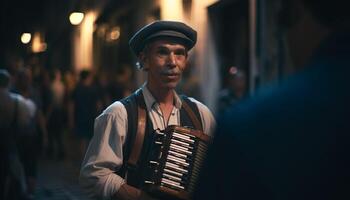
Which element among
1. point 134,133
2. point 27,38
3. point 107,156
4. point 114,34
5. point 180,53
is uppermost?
point 27,38

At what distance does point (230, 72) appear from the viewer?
1077 cm

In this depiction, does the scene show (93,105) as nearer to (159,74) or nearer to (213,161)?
(159,74)

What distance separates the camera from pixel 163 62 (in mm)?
3342

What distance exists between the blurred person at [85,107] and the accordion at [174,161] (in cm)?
837

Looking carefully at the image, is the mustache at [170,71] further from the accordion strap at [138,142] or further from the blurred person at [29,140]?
the blurred person at [29,140]

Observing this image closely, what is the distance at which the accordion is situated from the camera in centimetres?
299

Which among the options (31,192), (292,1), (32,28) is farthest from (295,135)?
(32,28)

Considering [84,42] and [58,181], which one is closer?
Answer: [58,181]

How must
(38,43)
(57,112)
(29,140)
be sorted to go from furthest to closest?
(38,43) → (57,112) → (29,140)

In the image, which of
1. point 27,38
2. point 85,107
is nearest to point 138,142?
point 85,107

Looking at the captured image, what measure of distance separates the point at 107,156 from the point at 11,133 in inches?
179

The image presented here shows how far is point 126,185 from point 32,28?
3489 cm

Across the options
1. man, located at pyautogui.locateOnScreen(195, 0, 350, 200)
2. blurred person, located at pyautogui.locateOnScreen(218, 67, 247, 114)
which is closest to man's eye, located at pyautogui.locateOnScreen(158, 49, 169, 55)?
man, located at pyautogui.locateOnScreen(195, 0, 350, 200)

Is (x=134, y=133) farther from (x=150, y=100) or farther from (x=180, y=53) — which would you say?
(x=180, y=53)
